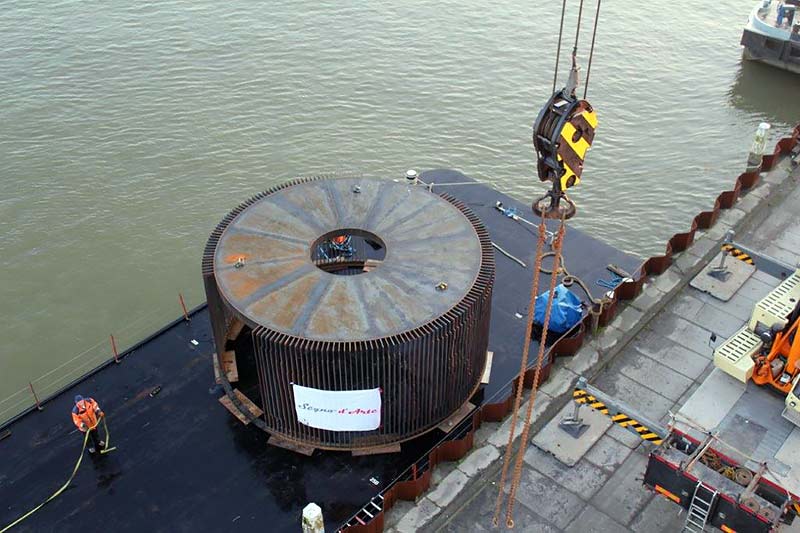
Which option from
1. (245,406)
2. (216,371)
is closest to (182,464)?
(245,406)

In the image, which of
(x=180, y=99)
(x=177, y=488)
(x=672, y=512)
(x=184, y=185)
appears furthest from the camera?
(x=180, y=99)

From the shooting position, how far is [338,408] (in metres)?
22.0

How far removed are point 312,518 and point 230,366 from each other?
8.06 m

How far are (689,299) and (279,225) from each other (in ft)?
45.8

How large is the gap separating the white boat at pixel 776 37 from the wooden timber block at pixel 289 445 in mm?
39890

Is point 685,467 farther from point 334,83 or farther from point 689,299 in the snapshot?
point 334,83

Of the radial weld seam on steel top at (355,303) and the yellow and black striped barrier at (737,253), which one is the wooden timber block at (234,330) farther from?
the yellow and black striped barrier at (737,253)

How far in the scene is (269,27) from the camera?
49688 millimetres

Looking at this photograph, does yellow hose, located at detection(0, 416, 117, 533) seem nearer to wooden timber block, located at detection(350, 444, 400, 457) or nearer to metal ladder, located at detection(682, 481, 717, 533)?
wooden timber block, located at detection(350, 444, 400, 457)

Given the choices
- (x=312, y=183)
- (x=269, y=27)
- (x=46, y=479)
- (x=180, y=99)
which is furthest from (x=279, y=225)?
(x=269, y=27)

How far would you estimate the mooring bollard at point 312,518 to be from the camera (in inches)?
736

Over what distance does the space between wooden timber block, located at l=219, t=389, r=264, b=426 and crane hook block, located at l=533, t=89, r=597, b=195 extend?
12323 millimetres

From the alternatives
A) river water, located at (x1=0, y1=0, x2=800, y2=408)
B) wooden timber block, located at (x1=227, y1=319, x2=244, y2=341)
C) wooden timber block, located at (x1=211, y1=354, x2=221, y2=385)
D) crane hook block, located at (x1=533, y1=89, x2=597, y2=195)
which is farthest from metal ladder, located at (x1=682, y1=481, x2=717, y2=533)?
river water, located at (x1=0, y1=0, x2=800, y2=408)

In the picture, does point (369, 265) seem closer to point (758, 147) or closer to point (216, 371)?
point (216, 371)
